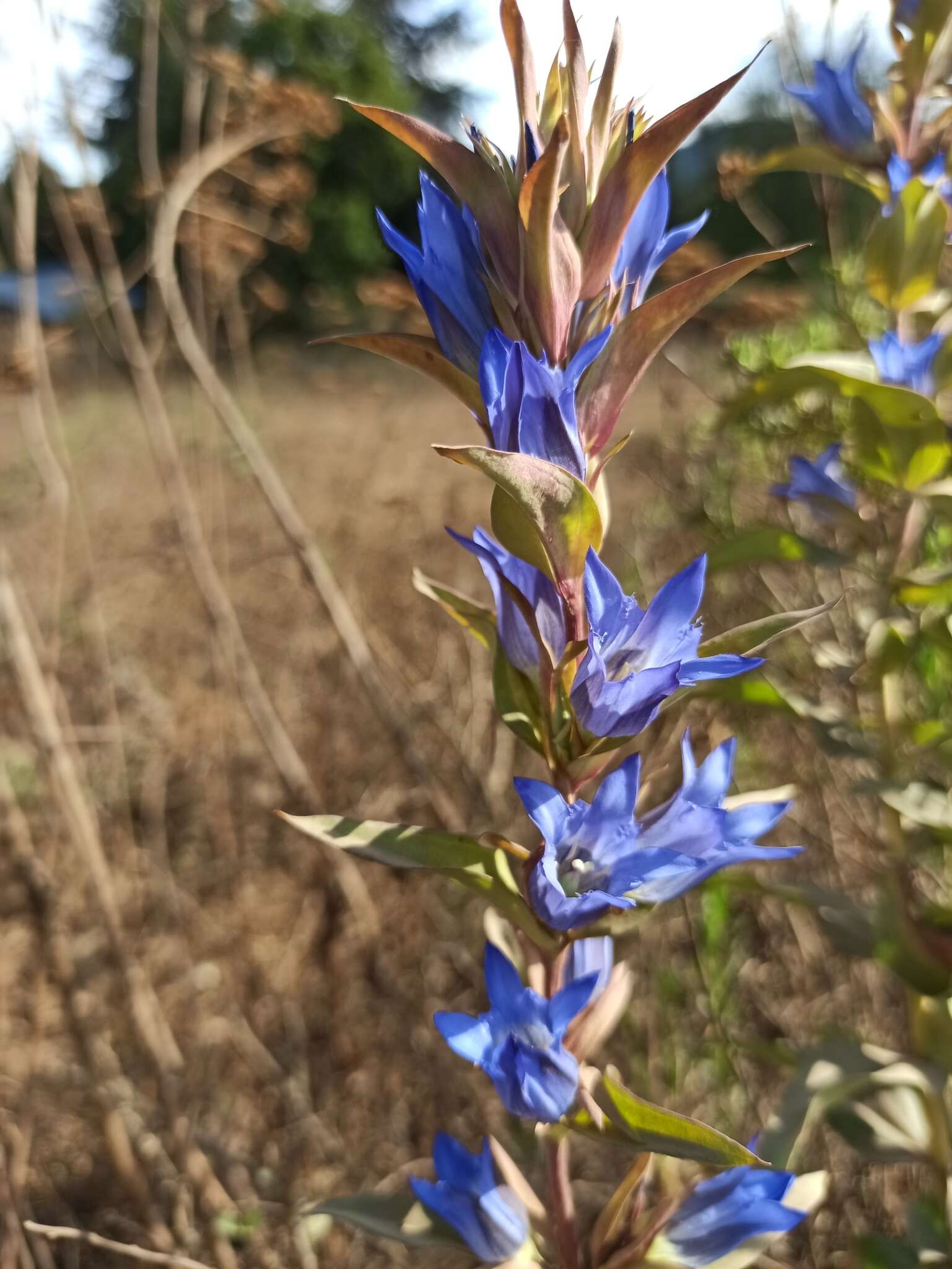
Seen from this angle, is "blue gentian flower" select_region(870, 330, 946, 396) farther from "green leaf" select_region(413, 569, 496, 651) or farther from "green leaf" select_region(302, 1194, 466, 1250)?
"green leaf" select_region(302, 1194, 466, 1250)

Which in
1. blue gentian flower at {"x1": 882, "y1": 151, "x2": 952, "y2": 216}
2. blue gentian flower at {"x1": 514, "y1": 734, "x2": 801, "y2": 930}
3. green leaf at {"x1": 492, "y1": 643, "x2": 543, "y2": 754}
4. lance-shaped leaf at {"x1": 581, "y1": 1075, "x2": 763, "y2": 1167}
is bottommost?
lance-shaped leaf at {"x1": 581, "y1": 1075, "x2": 763, "y2": 1167}

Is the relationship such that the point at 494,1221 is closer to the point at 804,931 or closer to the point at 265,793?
the point at 804,931

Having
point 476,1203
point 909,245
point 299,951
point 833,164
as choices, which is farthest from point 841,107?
point 299,951

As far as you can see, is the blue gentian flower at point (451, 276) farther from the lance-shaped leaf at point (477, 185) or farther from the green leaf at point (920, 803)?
the green leaf at point (920, 803)

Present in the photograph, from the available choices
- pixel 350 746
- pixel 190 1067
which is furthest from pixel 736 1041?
pixel 350 746

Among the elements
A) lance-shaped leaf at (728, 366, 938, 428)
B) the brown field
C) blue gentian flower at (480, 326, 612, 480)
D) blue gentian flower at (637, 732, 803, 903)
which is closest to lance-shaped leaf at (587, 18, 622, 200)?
blue gentian flower at (480, 326, 612, 480)
